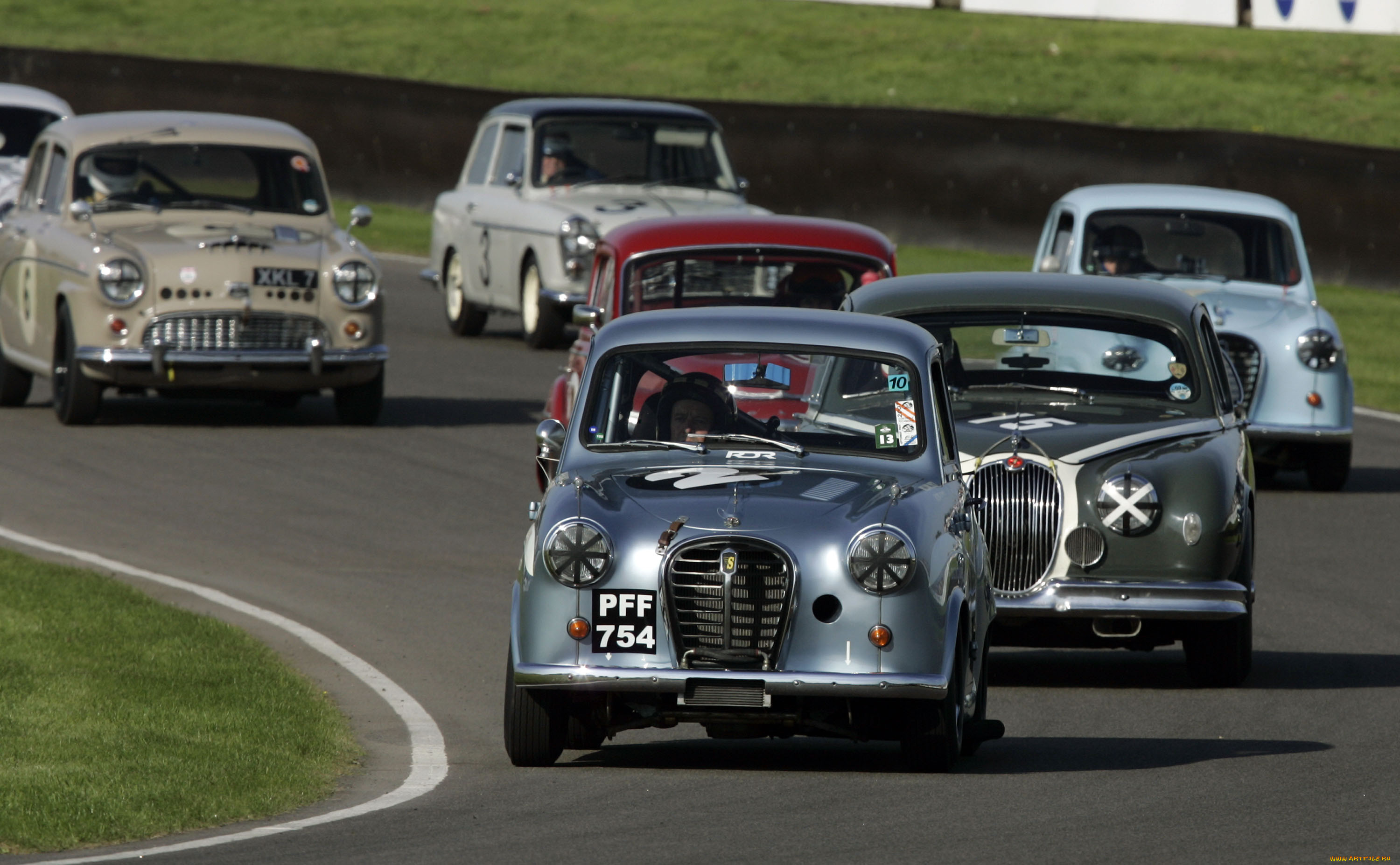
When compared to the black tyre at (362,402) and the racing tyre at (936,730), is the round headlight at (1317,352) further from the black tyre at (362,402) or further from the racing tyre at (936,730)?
the racing tyre at (936,730)

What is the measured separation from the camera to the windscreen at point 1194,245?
55.4 feet

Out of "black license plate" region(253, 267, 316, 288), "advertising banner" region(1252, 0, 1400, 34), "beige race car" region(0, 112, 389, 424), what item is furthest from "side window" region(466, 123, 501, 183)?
"advertising banner" region(1252, 0, 1400, 34)

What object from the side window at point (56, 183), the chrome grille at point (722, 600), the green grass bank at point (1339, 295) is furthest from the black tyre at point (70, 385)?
the chrome grille at point (722, 600)

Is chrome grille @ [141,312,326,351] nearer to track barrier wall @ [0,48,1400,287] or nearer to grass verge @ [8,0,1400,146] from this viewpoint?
track barrier wall @ [0,48,1400,287]

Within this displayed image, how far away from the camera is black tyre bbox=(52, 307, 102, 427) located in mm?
16781

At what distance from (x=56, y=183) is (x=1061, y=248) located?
667cm

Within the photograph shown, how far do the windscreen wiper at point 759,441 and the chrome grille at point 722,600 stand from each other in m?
0.80

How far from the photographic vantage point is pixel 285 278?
1688cm

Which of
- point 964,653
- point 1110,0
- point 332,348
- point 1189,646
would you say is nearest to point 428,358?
point 332,348

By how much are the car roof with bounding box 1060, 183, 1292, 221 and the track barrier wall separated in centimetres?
903

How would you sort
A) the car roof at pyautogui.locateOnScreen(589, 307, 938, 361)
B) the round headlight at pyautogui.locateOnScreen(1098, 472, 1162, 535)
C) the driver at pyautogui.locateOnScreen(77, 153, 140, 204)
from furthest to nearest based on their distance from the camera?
1. the driver at pyautogui.locateOnScreen(77, 153, 140, 204)
2. the round headlight at pyautogui.locateOnScreen(1098, 472, 1162, 535)
3. the car roof at pyautogui.locateOnScreen(589, 307, 938, 361)

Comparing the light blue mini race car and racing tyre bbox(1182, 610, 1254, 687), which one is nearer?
racing tyre bbox(1182, 610, 1254, 687)

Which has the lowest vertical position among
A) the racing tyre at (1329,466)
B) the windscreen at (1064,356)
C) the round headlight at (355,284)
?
the racing tyre at (1329,466)

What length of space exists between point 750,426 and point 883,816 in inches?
68.0
